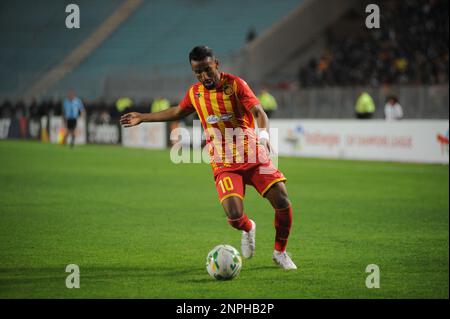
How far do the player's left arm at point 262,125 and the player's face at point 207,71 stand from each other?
476mm

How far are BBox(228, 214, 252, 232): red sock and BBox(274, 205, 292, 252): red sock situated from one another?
0.33 metres

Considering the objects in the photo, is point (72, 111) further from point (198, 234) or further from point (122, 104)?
point (198, 234)

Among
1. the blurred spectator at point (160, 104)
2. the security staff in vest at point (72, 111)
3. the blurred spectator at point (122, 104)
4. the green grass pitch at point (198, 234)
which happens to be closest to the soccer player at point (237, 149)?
the green grass pitch at point (198, 234)

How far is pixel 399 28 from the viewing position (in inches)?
1374

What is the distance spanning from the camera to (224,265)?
7.51 m

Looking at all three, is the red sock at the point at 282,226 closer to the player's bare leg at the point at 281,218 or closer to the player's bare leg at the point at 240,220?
the player's bare leg at the point at 281,218

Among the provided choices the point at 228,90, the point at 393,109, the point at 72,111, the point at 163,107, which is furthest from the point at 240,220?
the point at 163,107


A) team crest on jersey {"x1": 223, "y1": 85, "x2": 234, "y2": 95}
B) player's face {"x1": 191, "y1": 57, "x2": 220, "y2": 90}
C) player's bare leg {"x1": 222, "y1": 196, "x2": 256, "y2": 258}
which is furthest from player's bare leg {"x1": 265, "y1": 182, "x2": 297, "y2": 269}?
player's face {"x1": 191, "y1": 57, "x2": 220, "y2": 90}

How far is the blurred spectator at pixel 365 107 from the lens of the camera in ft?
92.3

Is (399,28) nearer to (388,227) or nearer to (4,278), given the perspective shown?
(388,227)

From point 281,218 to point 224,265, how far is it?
102 cm

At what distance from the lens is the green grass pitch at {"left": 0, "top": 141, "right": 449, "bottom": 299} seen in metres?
7.27

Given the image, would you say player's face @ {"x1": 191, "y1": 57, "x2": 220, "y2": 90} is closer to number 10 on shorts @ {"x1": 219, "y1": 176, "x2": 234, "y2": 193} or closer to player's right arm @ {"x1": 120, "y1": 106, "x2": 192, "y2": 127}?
player's right arm @ {"x1": 120, "y1": 106, "x2": 192, "y2": 127}

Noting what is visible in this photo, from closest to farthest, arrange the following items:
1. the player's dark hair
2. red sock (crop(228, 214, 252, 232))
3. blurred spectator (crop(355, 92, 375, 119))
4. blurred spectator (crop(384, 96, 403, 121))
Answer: the player's dark hair
red sock (crop(228, 214, 252, 232))
blurred spectator (crop(384, 96, 403, 121))
blurred spectator (crop(355, 92, 375, 119))
